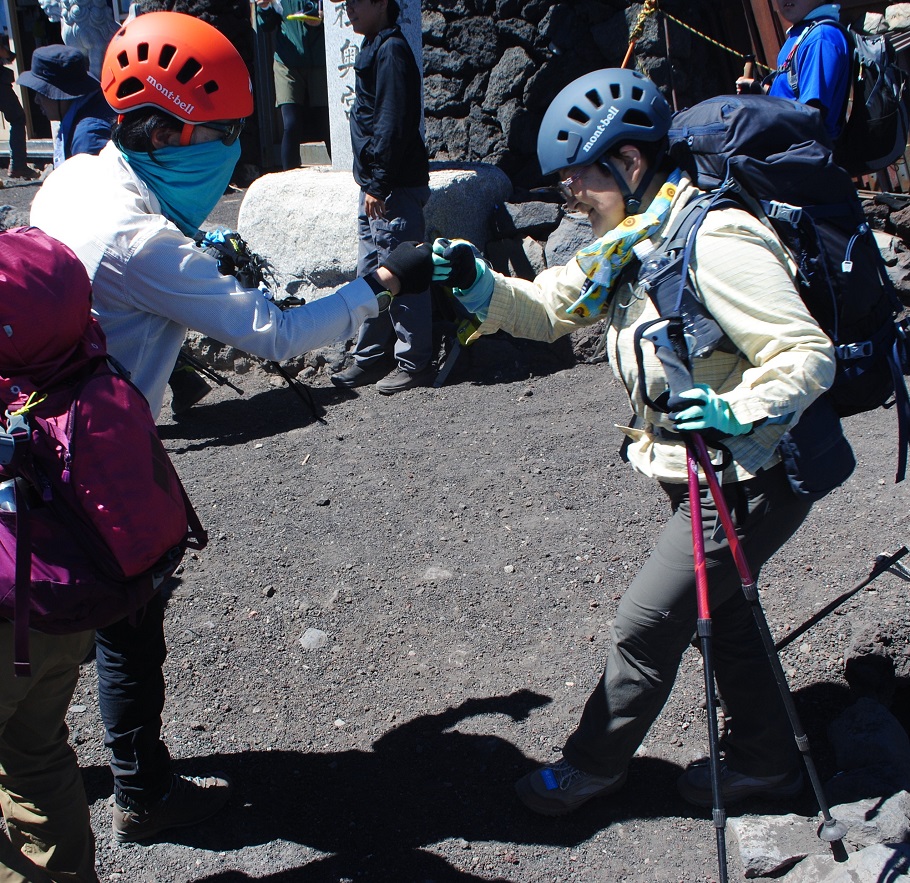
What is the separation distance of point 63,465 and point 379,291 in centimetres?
110

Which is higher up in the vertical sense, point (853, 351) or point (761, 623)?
point (853, 351)

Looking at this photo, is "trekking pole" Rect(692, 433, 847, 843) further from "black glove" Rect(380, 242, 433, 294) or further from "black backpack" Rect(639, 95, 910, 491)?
"black glove" Rect(380, 242, 433, 294)

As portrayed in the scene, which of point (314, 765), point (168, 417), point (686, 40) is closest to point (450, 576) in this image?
point (314, 765)

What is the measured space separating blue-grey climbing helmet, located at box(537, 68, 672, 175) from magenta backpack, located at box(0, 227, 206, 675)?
126 centimetres

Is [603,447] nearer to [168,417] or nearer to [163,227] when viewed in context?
[168,417]

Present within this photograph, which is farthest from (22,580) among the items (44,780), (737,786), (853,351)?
(737,786)

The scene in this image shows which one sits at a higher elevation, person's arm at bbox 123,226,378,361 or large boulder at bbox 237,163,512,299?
person's arm at bbox 123,226,378,361

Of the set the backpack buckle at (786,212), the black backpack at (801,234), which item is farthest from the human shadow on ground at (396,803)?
the backpack buckle at (786,212)

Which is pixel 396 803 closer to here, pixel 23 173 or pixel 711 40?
pixel 711 40

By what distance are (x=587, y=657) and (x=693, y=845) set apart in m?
0.95

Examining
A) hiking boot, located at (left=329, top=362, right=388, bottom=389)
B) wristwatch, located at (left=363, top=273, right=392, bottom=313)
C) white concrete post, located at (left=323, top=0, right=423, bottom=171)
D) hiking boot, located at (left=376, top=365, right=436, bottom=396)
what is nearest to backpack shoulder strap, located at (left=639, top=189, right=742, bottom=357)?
wristwatch, located at (left=363, top=273, right=392, bottom=313)

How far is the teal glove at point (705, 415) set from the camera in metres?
2.14

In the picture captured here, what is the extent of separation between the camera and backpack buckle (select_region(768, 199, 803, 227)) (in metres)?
2.39

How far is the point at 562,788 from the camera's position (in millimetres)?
2969
